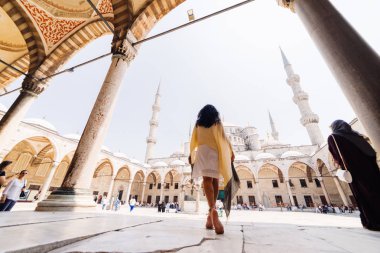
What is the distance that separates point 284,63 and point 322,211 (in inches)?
726

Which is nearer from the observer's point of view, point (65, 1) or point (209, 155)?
point (209, 155)

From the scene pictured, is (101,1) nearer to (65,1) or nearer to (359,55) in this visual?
(65,1)

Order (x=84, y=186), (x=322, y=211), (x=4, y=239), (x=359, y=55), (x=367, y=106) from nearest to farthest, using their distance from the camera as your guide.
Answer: (x=4, y=239)
(x=367, y=106)
(x=359, y=55)
(x=84, y=186)
(x=322, y=211)

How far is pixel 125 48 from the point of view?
4.20 metres

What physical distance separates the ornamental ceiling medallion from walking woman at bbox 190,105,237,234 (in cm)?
627

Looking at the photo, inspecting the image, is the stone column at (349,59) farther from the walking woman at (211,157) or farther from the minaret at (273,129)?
the minaret at (273,129)

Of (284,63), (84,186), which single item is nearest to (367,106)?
(84,186)

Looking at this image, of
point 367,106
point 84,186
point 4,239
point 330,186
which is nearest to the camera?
point 4,239

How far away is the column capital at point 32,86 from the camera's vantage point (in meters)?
5.60

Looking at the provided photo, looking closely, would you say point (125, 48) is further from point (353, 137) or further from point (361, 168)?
point (361, 168)

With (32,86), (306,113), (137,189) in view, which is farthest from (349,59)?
(137,189)

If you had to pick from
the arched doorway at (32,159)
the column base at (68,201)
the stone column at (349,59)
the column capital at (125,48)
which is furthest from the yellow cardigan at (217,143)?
the arched doorway at (32,159)

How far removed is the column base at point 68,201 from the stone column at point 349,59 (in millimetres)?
3646

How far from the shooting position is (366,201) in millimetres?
1879
